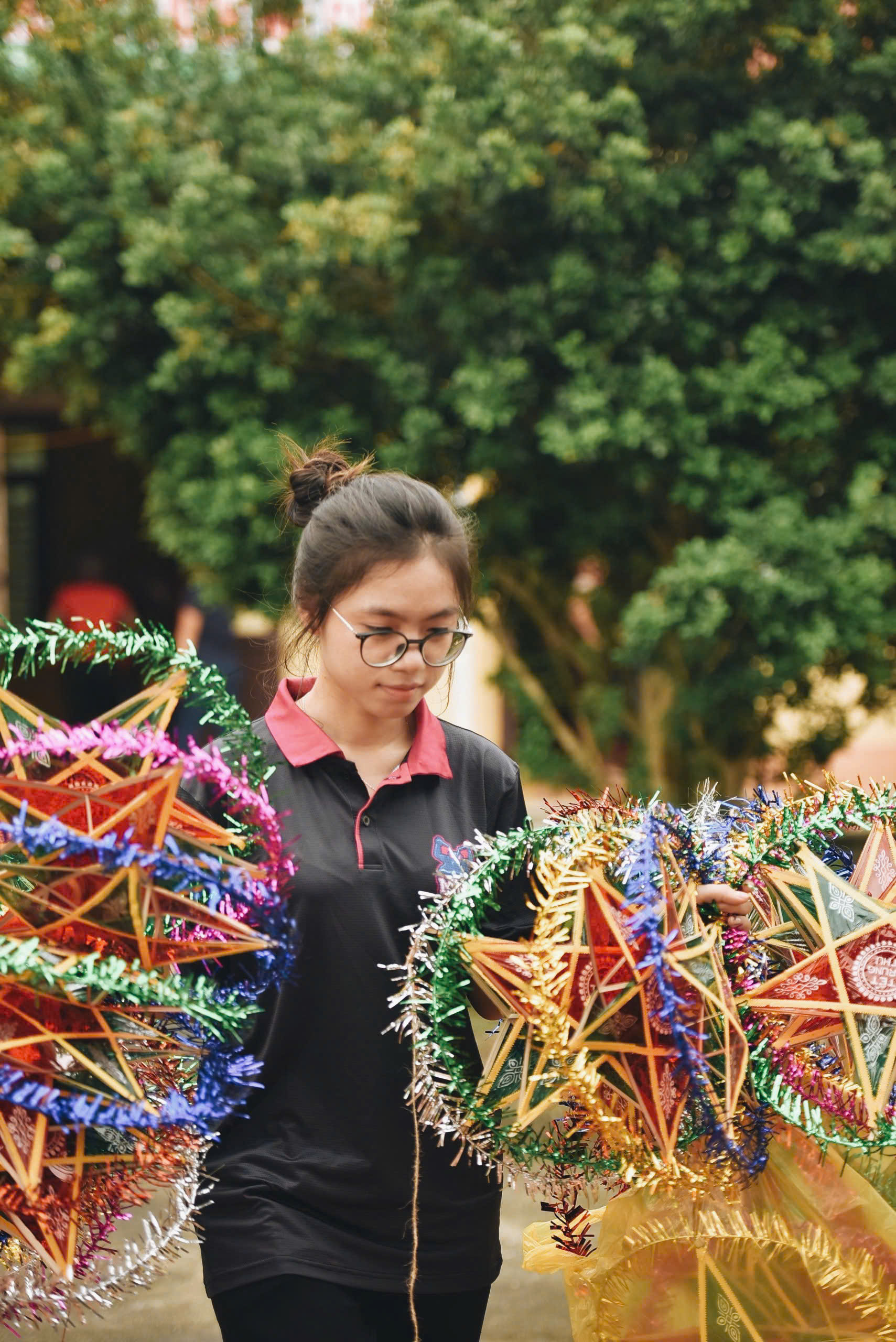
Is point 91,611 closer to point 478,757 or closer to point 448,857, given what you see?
point 478,757

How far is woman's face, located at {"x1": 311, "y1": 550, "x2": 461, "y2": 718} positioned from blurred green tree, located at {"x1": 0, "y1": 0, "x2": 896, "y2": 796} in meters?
3.28

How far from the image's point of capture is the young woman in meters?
1.71

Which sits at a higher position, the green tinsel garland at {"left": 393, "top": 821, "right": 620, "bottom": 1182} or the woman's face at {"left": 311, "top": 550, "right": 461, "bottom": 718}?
the woman's face at {"left": 311, "top": 550, "right": 461, "bottom": 718}

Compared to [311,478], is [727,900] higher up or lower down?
lower down

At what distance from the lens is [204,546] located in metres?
5.70

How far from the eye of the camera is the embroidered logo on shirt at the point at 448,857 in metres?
1.76

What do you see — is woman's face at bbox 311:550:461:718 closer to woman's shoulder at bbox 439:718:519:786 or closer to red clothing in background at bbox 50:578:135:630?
woman's shoulder at bbox 439:718:519:786

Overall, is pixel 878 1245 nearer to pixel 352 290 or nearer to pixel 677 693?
pixel 677 693

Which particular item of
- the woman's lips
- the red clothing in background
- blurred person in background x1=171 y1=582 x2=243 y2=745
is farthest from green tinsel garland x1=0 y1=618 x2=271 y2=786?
the red clothing in background

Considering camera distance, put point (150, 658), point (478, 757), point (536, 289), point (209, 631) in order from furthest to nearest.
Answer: point (209, 631), point (536, 289), point (478, 757), point (150, 658)

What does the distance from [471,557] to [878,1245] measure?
1.08 m

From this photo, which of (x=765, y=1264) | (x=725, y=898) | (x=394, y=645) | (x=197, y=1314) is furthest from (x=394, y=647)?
(x=197, y=1314)

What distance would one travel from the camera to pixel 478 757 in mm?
1982

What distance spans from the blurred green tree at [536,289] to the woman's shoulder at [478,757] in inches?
122
